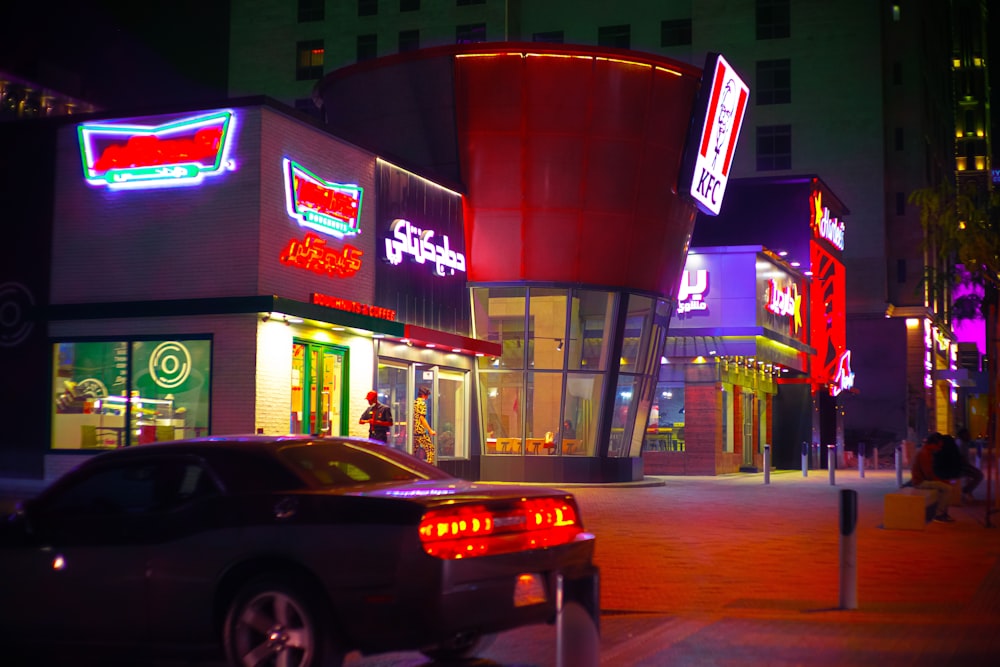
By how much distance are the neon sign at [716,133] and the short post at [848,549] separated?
68.0 feet

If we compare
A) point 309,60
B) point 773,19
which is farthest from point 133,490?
point 773,19

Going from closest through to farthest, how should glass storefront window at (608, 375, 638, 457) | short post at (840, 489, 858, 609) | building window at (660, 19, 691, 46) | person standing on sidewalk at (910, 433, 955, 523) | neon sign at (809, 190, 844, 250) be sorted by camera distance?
short post at (840, 489, 858, 609)
person standing on sidewalk at (910, 433, 955, 523)
glass storefront window at (608, 375, 638, 457)
neon sign at (809, 190, 844, 250)
building window at (660, 19, 691, 46)

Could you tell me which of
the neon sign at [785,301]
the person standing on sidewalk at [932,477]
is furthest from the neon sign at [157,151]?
the neon sign at [785,301]

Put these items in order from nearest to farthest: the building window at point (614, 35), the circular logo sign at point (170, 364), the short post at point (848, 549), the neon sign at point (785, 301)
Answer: the short post at point (848, 549), the circular logo sign at point (170, 364), the neon sign at point (785, 301), the building window at point (614, 35)

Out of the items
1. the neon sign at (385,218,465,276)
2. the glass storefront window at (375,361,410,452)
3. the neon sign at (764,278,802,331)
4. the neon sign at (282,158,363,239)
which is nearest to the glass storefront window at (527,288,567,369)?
the neon sign at (385,218,465,276)

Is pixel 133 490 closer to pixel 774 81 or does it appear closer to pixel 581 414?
pixel 581 414

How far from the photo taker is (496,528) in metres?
7.31

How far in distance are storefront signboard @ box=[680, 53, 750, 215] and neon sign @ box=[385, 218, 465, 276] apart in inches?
247

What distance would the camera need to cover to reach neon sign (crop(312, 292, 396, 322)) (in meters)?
22.0

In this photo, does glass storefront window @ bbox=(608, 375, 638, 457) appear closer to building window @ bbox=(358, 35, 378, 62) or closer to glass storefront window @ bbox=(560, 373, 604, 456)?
glass storefront window @ bbox=(560, 373, 604, 456)

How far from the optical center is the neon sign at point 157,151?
828 inches

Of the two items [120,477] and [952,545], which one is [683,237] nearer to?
[952,545]

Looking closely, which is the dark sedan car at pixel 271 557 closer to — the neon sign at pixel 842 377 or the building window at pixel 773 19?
the neon sign at pixel 842 377

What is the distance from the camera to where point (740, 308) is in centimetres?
3850
